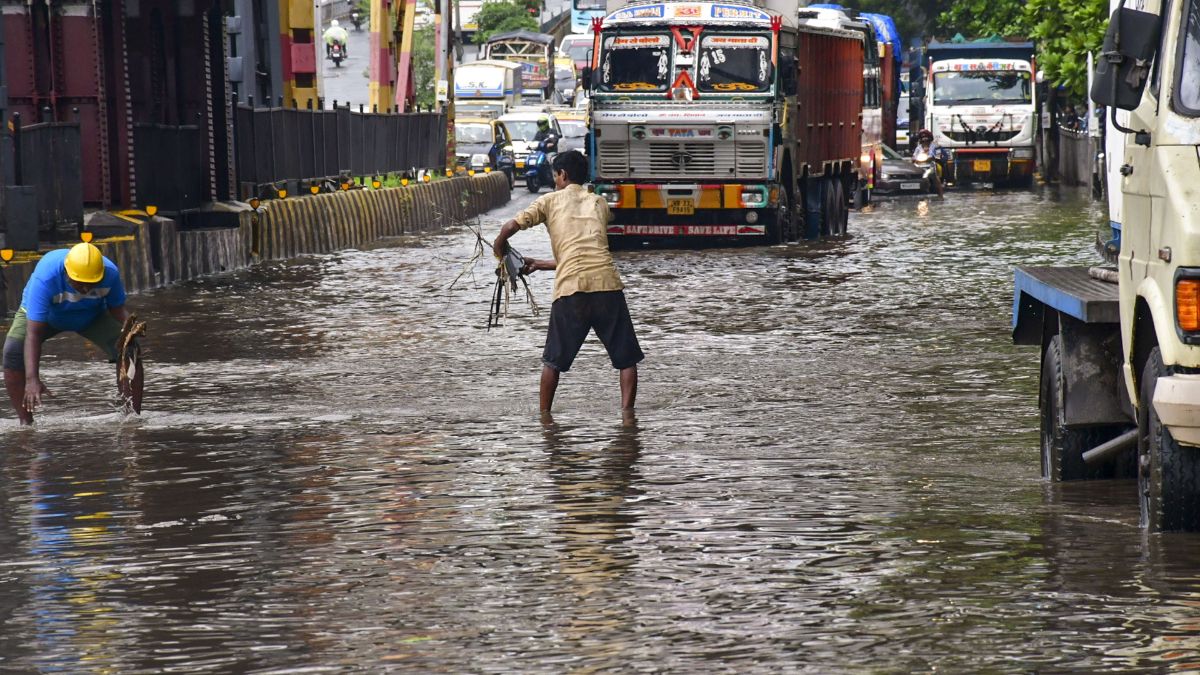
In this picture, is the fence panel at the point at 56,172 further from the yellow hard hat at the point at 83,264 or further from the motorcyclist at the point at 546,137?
the motorcyclist at the point at 546,137

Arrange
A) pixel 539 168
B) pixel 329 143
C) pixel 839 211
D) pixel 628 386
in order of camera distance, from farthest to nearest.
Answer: pixel 539 168 < pixel 329 143 < pixel 839 211 < pixel 628 386

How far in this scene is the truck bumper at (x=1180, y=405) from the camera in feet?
25.6

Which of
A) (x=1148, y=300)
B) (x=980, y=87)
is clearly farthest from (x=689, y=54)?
(x=980, y=87)

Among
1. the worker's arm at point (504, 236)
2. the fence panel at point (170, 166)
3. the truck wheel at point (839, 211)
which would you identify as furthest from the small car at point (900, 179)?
the worker's arm at point (504, 236)

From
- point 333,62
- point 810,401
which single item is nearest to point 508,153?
point 810,401

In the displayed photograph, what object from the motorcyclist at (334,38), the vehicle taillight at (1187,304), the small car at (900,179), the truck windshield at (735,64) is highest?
the motorcyclist at (334,38)

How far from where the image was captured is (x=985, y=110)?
54562mm

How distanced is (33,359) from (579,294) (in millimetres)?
3148

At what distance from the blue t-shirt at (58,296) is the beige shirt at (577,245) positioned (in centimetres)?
245

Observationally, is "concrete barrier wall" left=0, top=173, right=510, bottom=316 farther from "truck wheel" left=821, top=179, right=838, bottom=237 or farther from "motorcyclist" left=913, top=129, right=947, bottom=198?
"motorcyclist" left=913, top=129, right=947, bottom=198

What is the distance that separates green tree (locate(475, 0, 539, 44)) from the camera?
129000mm

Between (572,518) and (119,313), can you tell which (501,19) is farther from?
(572,518)

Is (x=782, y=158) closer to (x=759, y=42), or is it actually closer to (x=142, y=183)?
(x=759, y=42)

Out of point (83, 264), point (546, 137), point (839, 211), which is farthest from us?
point (546, 137)
